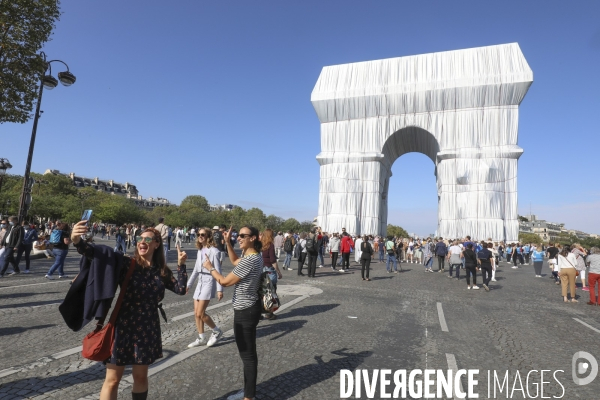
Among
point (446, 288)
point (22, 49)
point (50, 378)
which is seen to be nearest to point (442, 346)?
point (50, 378)

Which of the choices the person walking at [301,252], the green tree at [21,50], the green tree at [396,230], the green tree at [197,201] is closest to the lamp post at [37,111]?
the green tree at [21,50]

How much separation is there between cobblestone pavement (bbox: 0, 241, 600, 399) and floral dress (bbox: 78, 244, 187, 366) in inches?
37.3

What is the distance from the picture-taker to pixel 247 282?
10.6ft

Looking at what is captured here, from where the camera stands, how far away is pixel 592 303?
925cm

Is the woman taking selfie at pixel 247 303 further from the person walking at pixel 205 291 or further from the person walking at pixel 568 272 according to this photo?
the person walking at pixel 568 272

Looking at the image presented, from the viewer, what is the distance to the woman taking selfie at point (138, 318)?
8.00 feet

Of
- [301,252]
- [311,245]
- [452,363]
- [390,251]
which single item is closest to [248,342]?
[452,363]

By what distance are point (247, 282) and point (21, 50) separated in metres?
14.6

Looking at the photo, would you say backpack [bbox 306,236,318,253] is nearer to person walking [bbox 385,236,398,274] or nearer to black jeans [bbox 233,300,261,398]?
person walking [bbox 385,236,398,274]

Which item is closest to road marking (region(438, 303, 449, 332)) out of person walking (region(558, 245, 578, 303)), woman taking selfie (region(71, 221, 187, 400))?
person walking (region(558, 245, 578, 303))

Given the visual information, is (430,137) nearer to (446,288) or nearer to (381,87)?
(381,87)

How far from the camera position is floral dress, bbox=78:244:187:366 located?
2466mm

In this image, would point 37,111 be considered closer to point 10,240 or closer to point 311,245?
point 10,240

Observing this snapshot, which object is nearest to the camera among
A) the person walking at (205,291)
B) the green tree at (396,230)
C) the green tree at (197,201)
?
the person walking at (205,291)
